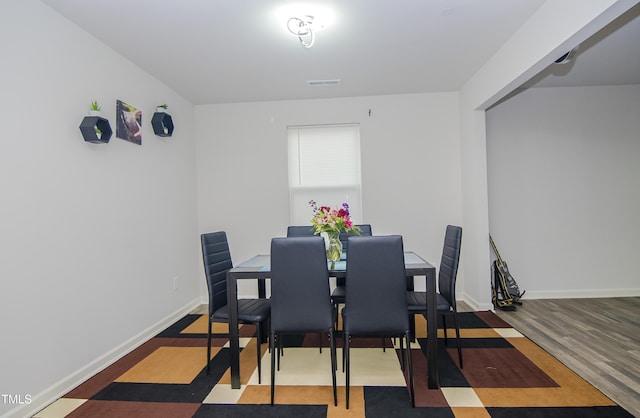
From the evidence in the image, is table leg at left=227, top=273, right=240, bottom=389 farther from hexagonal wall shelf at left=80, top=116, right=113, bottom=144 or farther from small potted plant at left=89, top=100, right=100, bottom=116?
small potted plant at left=89, top=100, right=100, bottom=116

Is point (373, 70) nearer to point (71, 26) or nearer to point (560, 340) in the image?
point (71, 26)

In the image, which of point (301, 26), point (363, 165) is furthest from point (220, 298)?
point (363, 165)

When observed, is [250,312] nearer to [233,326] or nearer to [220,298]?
[233,326]

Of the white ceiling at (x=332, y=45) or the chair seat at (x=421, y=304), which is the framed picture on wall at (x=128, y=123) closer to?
the white ceiling at (x=332, y=45)

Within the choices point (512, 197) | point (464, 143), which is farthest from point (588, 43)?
point (512, 197)

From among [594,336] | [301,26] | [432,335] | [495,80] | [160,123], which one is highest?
[301,26]

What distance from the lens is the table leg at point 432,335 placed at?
221 centimetres

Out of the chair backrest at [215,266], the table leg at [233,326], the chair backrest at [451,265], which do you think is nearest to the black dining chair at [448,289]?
the chair backrest at [451,265]

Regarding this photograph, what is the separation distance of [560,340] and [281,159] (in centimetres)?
356

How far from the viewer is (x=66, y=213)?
2371mm

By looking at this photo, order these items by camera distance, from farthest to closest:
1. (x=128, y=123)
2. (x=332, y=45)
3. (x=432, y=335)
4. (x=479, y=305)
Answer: (x=479, y=305) < (x=128, y=123) < (x=332, y=45) < (x=432, y=335)

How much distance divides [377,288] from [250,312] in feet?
3.35

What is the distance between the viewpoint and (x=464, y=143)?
4.16 meters

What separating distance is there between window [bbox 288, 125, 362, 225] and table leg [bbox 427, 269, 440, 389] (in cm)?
219
